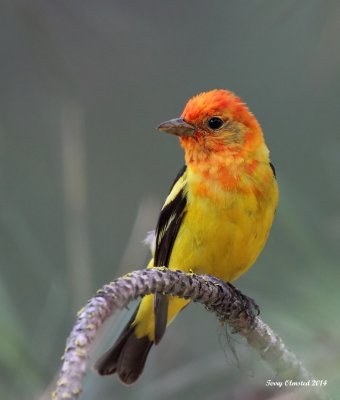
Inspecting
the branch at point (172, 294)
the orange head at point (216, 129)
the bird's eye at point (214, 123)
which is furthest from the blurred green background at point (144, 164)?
the bird's eye at point (214, 123)

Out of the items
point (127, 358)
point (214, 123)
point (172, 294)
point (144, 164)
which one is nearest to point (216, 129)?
point (214, 123)

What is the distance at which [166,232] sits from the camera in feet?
8.55

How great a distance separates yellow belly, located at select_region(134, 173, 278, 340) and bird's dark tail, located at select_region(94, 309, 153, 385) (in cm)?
37

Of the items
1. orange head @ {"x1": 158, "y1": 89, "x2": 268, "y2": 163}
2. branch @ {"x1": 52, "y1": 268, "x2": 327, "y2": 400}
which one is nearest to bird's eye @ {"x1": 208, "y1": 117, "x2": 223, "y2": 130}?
orange head @ {"x1": 158, "y1": 89, "x2": 268, "y2": 163}

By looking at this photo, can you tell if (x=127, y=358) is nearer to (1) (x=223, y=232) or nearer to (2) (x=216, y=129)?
(1) (x=223, y=232)

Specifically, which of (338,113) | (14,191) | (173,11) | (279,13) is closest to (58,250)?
(14,191)

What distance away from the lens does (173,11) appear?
10.9 ft

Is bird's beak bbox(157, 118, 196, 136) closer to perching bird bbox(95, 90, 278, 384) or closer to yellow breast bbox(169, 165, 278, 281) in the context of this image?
perching bird bbox(95, 90, 278, 384)

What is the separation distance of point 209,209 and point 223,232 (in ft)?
0.30

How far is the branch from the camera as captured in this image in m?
0.94

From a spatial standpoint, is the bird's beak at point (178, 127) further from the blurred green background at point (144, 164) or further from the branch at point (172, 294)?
the branch at point (172, 294)

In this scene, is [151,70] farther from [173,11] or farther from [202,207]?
[202,207]

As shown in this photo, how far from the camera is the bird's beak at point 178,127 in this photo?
2629 millimetres

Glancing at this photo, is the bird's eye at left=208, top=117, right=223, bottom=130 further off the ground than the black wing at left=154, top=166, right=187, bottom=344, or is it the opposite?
the bird's eye at left=208, top=117, right=223, bottom=130
